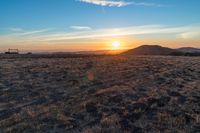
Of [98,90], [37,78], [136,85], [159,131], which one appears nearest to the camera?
[159,131]

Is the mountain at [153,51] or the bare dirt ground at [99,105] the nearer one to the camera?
the bare dirt ground at [99,105]

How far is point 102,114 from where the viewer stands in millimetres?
11398

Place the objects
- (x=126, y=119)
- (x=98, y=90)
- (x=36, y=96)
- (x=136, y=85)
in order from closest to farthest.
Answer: (x=126, y=119) < (x=36, y=96) < (x=98, y=90) < (x=136, y=85)

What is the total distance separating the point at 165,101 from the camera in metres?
13.5

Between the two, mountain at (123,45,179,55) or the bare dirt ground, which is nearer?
the bare dirt ground

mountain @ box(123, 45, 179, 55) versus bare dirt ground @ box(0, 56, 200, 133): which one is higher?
mountain @ box(123, 45, 179, 55)

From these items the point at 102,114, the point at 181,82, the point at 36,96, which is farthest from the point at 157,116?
the point at 181,82

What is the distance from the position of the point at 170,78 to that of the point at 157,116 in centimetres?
987

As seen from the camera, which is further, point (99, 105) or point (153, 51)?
point (153, 51)

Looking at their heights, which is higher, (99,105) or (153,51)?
(153,51)

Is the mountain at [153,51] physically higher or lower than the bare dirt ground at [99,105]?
higher

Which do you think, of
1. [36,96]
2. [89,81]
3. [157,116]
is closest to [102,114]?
[157,116]

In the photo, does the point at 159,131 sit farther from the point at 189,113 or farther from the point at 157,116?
the point at 189,113

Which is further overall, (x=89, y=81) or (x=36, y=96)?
(x=89, y=81)
